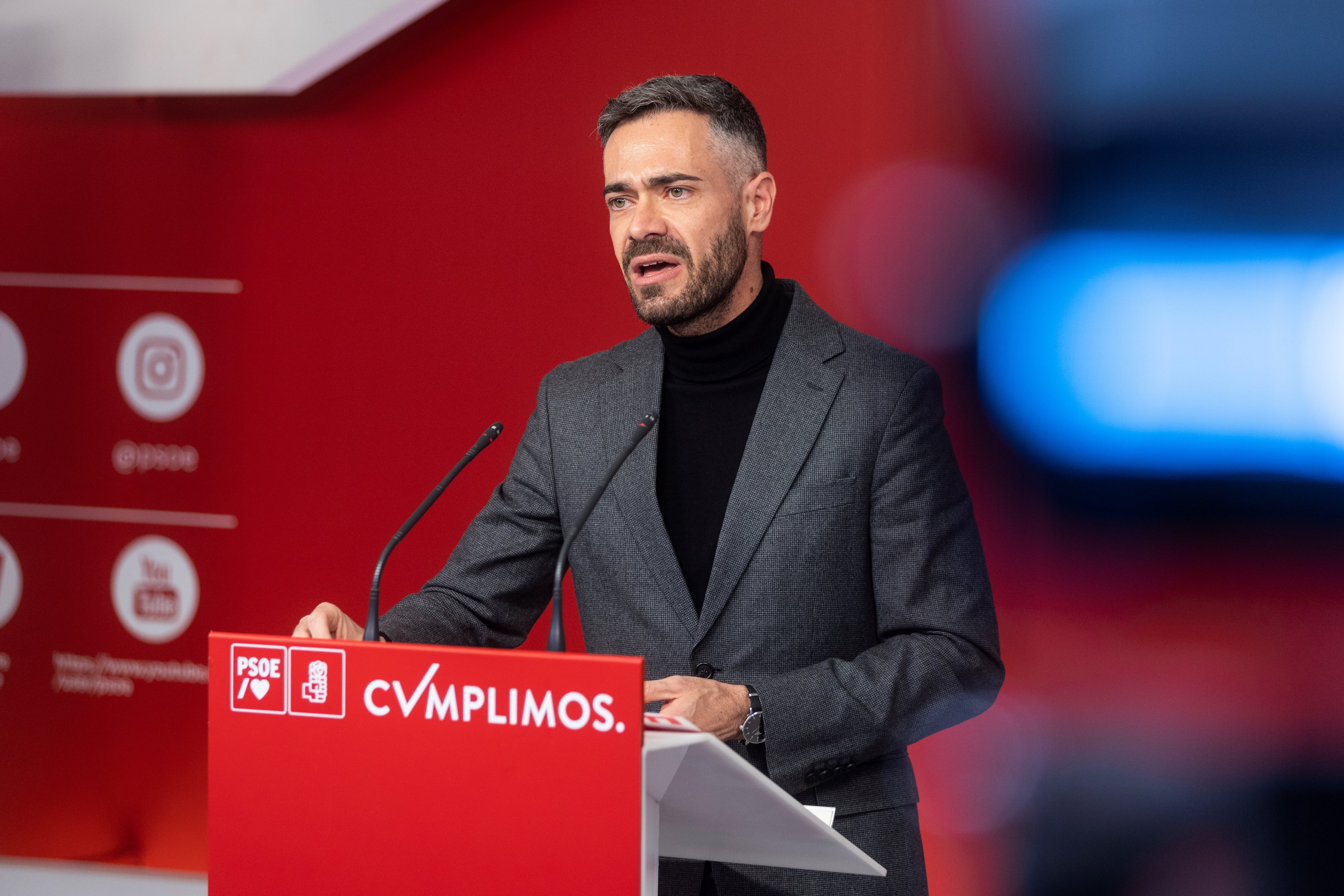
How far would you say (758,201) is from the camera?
188 centimetres

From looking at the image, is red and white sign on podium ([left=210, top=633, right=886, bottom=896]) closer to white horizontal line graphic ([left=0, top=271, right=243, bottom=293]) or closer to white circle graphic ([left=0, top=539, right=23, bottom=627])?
white horizontal line graphic ([left=0, top=271, right=243, bottom=293])

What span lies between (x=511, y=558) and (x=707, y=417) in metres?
0.37

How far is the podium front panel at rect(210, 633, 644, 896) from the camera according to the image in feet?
3.26

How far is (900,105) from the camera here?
2.69m

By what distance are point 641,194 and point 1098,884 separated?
72.9 inches

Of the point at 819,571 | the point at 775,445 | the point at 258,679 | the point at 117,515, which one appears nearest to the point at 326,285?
the point at 117,515

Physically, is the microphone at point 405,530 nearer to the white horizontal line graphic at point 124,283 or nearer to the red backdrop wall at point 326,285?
the red backdrop wall at point 326,285

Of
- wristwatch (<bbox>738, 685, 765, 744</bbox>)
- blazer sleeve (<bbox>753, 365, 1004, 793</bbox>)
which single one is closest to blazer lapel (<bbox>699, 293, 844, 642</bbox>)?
blazer sleeve (<bbox>753, 365, 1004, 793</bbox>)

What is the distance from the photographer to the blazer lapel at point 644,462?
1675 millimetres

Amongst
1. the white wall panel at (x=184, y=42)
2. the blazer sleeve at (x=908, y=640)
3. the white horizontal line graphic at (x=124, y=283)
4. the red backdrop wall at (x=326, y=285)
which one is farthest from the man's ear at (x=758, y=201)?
the white horizontal line graphic at (x=124, y=283)

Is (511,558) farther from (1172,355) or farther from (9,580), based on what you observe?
(9,580)

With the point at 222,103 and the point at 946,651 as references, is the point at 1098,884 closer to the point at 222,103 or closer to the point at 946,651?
the point at 946,651

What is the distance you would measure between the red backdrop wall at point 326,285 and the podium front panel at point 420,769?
1860 millimetres

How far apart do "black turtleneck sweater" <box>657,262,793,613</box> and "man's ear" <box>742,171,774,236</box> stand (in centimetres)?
9
